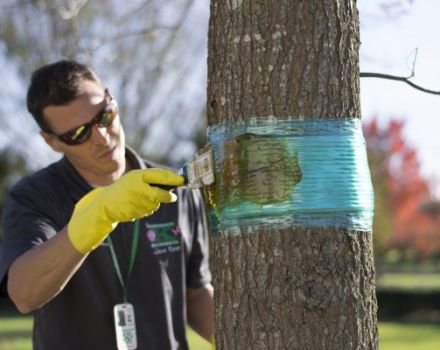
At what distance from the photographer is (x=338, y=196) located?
6.89ft

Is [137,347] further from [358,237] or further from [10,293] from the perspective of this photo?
[358,237]

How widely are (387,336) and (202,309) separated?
54.5ft

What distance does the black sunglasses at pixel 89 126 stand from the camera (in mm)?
3422

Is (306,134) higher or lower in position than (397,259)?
higher

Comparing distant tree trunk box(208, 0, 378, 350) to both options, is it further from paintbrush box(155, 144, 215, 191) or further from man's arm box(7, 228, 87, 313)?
man's arm box(7, 228, 87, 313)

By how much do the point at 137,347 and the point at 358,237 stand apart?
1.56 m

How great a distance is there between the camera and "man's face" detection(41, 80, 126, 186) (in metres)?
3.44

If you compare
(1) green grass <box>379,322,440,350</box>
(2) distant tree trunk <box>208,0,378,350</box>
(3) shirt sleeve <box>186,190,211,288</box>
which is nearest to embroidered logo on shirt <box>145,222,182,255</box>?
(3) shirt sleeve <box>186,190,211,288</box>

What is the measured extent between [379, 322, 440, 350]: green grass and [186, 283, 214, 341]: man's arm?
13135 mm

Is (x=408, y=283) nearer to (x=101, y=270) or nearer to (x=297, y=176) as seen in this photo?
(x=101, y=270)

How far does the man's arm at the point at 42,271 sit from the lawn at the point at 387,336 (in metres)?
12.2

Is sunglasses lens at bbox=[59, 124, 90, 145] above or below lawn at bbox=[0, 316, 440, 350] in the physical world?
above

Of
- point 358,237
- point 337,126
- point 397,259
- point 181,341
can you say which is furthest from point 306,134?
point 397,259

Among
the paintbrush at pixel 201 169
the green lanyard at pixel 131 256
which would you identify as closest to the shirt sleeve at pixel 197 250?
the green lanyard at pixel 131 256
